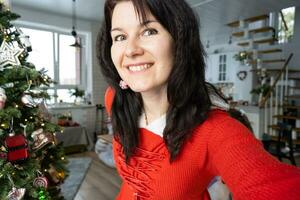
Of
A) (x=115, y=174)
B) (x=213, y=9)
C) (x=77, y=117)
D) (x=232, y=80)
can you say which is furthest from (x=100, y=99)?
(x=232, y=80)

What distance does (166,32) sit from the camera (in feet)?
1.95

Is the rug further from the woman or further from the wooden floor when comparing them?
the woman

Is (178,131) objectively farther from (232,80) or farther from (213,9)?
(232,80)

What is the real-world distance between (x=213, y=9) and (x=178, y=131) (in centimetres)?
458

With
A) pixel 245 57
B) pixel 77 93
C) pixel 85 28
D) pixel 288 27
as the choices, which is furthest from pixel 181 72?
pixel 288 27

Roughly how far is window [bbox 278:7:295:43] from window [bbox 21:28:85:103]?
5.84 metres

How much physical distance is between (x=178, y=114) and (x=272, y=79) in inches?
225

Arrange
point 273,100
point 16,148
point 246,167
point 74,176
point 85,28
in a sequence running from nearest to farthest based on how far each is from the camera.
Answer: point 246,167, point 16,148, point 74,176, point 273,100, point 85,28

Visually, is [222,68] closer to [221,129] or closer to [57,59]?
[57,59]

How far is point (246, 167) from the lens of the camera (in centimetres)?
49

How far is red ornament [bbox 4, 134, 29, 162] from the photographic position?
3.92ft

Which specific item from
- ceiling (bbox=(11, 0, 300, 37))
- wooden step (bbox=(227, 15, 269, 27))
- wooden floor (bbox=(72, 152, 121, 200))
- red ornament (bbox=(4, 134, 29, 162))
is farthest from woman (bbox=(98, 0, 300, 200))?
wooden step (bbox=(227, 15, 269, 27))

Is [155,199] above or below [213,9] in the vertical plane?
below

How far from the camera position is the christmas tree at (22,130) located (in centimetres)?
119
